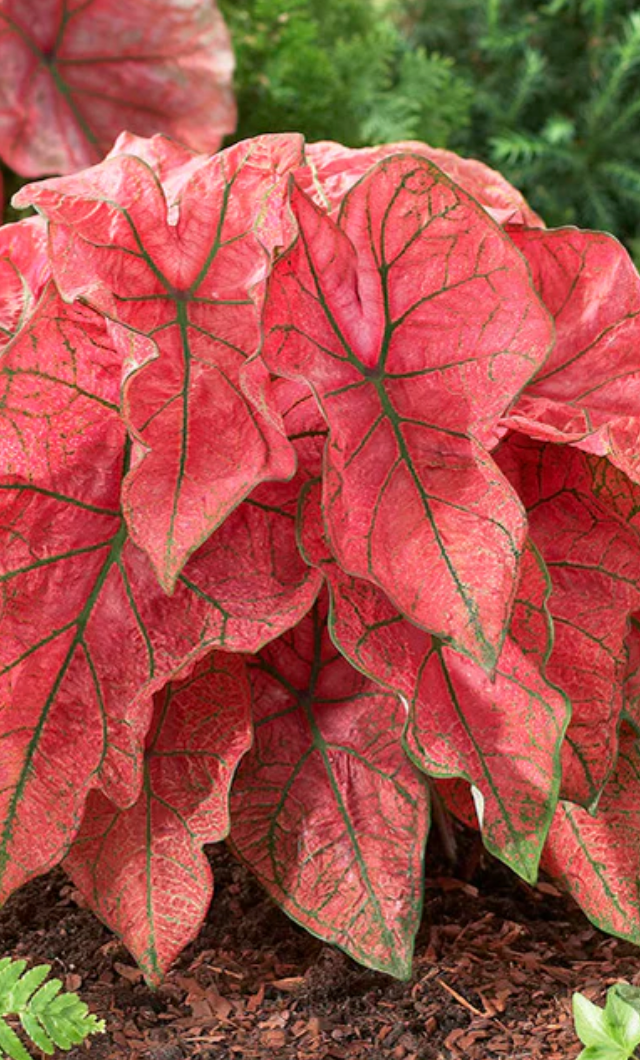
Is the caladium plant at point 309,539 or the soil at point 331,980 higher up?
the caladium plant at point 309,539

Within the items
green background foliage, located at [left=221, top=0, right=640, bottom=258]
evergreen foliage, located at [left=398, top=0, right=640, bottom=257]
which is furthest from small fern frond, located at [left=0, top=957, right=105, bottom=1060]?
evergreen foliage, located at [left=398, top=0, right=640, bottom=257]

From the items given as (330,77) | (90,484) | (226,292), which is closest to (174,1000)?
(90,484)

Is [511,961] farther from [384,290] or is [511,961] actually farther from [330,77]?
[330,77]

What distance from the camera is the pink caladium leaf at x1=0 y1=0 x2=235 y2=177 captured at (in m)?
1.84

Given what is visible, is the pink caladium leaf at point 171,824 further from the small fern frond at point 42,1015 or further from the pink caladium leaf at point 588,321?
the pink caladium leaf at point 588,321

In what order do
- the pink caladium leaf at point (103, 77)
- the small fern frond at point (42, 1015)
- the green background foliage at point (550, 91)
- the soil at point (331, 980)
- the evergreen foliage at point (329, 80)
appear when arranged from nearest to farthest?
the small fern frond at point (42, 1015) → the soil at point (331, 980) → the pink caladium leaf at point (103, 77) → the evergreen foliage at point (329, 80) → the green background foliage at point (550, 91)

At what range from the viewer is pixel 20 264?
Answer: 98 centimetres

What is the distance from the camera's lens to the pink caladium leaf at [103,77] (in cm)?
184

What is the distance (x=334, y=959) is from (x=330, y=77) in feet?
5.21

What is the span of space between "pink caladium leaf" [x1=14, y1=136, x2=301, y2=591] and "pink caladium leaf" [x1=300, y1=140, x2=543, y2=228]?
7 cm

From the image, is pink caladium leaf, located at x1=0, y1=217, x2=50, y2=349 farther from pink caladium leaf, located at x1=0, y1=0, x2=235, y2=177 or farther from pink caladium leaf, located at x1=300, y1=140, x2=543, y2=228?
pink caladium leaf, located at x1=0, y1=0, x2=235, y2=177

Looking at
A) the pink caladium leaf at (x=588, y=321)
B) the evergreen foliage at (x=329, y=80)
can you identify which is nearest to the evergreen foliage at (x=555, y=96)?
the evergreen foliage at (x=329, y=80)

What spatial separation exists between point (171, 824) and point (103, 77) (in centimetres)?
131

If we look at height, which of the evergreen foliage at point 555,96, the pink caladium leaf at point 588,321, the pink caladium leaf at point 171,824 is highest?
the pink caladium leaf at point 588,321
